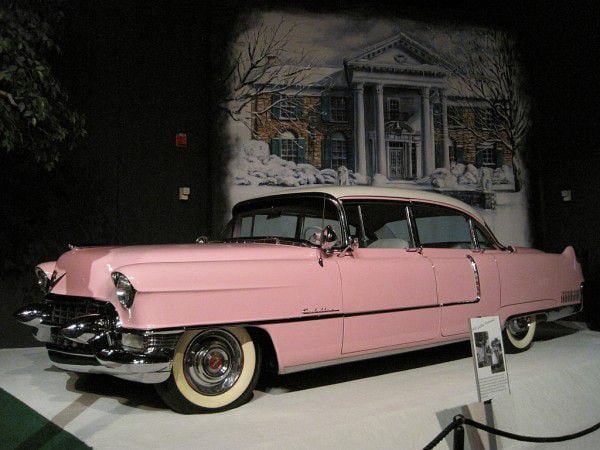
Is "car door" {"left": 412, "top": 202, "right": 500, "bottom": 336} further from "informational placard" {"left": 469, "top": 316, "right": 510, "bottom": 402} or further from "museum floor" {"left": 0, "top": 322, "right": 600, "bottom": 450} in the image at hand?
"informational placard" {"left": 469, "top": 316, "right": 510, "bottom": 402}

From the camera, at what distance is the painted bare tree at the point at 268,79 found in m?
5.59

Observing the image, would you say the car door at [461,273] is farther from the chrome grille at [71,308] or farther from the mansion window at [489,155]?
the mansion window at [489,155]

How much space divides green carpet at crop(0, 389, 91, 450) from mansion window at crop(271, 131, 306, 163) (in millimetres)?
3629

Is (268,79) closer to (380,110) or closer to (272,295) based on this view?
(380,110)

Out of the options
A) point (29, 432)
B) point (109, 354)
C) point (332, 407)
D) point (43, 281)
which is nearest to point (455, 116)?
point (332, 407)

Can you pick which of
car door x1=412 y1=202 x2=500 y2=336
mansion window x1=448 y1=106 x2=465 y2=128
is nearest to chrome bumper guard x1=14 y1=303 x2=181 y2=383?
car door x1=412 y1=202 x2=500 y2=336

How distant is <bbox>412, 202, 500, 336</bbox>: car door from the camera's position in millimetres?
3562

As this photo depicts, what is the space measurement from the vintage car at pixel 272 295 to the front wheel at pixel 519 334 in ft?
0.61

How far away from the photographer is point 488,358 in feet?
7.97

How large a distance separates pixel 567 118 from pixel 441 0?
2156 mm

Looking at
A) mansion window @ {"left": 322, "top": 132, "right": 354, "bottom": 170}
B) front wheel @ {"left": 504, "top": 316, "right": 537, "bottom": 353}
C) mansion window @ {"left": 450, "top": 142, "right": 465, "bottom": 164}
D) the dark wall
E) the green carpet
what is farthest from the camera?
mansion window @ {"left": 450, "top": 142, "right": 465, "bottom": 164}

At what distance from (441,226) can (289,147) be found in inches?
78.3

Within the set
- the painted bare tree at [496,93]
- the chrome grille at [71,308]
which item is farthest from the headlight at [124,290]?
the painted bare tree at [496,93]

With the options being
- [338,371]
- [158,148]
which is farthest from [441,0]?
[338,371]
